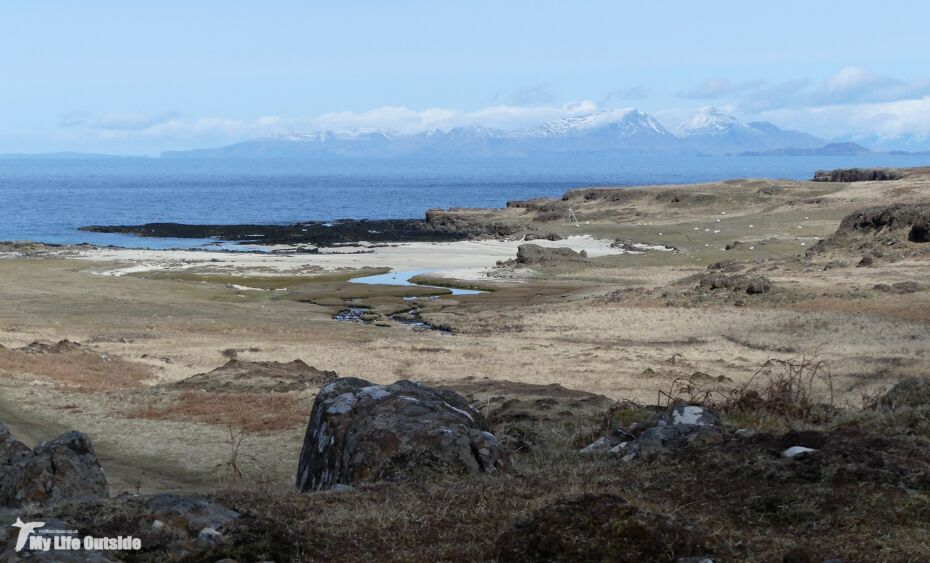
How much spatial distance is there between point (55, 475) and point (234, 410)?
10784mm

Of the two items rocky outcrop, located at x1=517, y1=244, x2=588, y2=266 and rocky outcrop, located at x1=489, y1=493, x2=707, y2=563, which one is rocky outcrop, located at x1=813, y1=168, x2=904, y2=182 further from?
rocky outcrop, located at x1=489, y1=493, x2=707, y2=563

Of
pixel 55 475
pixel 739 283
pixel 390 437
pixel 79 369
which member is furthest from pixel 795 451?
pixel 739 283

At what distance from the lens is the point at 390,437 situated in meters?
11.2

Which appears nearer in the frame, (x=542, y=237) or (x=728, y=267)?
(x=728, y=267)

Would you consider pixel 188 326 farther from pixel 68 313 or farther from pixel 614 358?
pixel 614 358

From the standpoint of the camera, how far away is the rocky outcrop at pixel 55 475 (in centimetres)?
1153

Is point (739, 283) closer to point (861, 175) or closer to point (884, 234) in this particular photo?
point (884, 234)

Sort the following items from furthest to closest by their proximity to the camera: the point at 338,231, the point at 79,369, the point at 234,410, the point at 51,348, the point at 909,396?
the point at 338,231 → the point at 51,348 → the point at 79,369 → the point at 234,410 → the point at 909,396

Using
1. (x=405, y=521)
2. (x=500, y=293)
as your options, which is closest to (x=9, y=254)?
(x=500, y=293)

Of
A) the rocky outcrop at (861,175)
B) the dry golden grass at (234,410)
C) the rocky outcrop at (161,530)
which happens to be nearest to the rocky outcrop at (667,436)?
the rocky outcrop at (161,530)

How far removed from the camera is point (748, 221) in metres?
99.6

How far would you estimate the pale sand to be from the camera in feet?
249

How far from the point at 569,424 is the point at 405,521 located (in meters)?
9.38

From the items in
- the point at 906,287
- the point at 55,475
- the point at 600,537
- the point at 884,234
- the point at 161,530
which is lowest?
the point at 906,287
